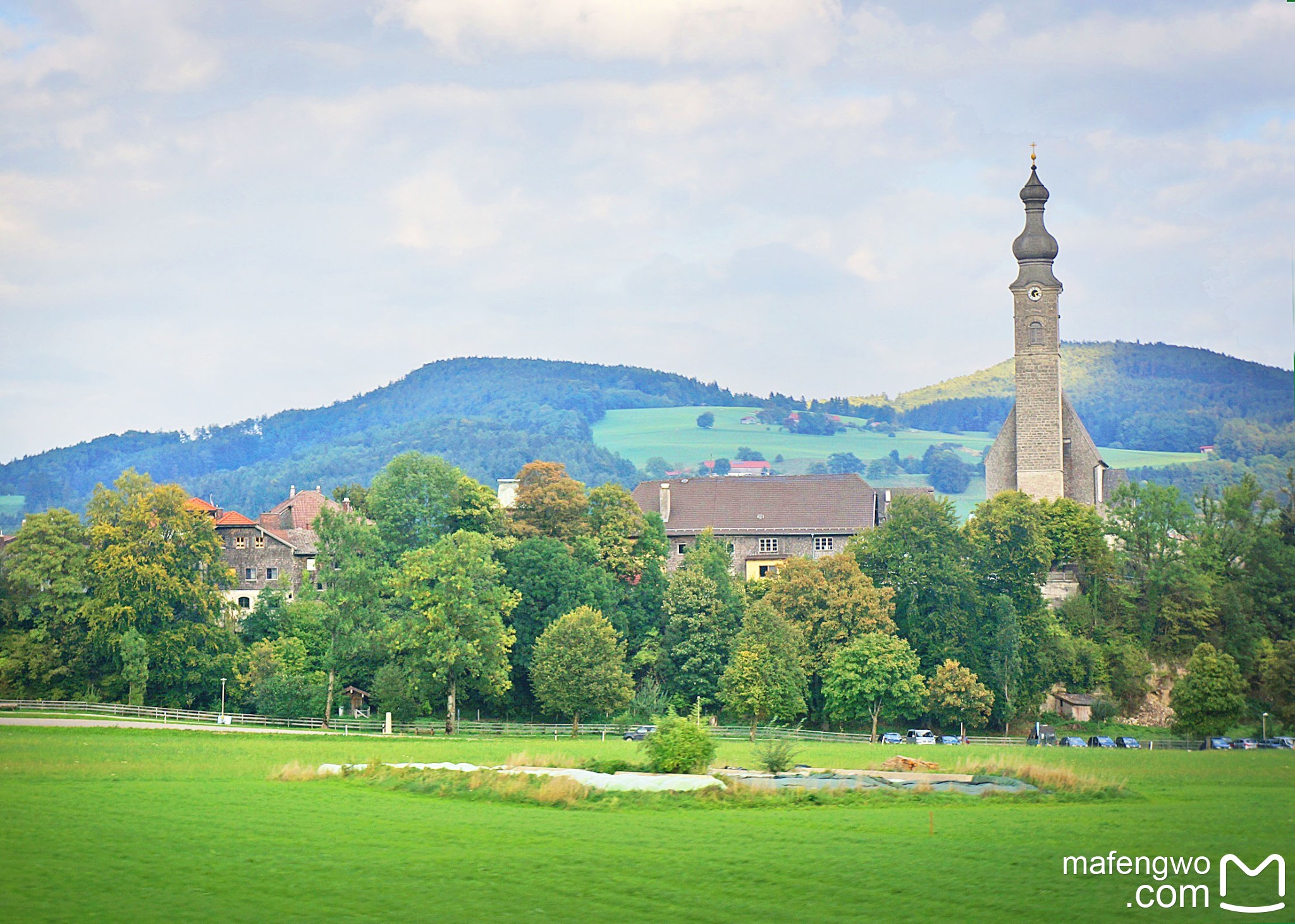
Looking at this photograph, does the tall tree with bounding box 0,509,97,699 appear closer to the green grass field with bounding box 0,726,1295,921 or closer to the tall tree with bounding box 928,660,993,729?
the green grass field with bounding box 0,726,1295,921

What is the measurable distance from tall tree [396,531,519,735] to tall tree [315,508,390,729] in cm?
238

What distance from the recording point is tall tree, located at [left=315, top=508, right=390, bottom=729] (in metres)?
72.9

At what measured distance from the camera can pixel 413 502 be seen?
278 feet

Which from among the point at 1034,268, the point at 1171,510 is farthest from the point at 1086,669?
the point at 1034,268

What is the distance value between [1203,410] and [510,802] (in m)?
155

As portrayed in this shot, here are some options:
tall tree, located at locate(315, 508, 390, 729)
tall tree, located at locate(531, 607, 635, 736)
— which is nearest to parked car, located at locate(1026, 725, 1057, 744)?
tall tree, located at locate(531, 607, 635, 736)

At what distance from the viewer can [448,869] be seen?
2480 cm

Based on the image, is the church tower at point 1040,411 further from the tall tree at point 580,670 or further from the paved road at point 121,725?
the paved road at point 121,725

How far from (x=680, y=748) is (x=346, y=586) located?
3929 centimetres

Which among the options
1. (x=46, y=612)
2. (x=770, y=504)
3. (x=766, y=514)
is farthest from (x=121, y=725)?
(x=770, y=504)

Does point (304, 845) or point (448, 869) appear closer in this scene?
point (448, 869)

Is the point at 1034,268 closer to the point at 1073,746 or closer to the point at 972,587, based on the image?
the point at 972,587

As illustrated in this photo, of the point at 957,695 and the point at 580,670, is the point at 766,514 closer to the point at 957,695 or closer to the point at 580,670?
the point at 957,695

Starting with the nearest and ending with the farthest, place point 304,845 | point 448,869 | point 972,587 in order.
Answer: point 448,869
point 304,845
point 972,587
